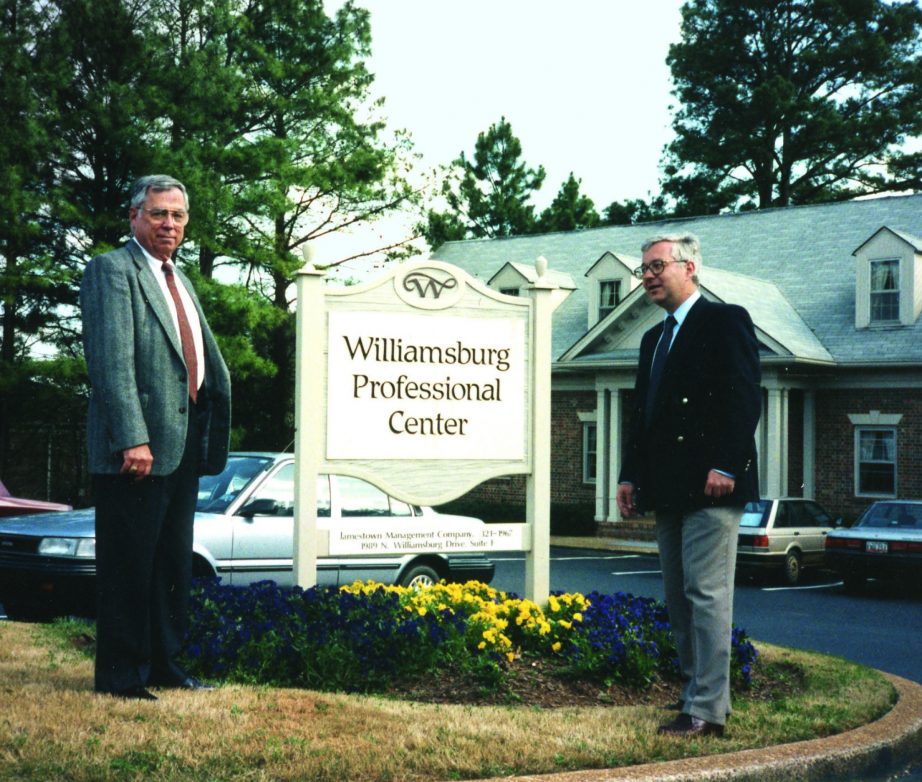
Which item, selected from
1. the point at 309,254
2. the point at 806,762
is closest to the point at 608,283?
the point at 309,254

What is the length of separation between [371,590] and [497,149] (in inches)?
2058

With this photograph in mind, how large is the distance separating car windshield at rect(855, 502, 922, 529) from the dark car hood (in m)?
11.8

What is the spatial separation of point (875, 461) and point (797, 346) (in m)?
2.95

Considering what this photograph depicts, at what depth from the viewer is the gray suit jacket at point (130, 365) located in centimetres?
532

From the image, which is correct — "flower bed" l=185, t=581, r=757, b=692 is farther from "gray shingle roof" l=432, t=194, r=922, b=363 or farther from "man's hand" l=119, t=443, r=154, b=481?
"gray shingle roof" l=432, t=194, r=922, b=363

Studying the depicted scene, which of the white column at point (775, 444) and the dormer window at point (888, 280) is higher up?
the dormer window at point (888, 280)

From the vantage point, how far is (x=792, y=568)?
19.2 metres

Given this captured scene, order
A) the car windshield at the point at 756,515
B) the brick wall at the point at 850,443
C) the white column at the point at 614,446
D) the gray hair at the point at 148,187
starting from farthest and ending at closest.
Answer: the white column at the point at 614,446, the brick wall at the point at 850,443, the car windshield at the point at 756,515, the gray hair at the point at 148,187

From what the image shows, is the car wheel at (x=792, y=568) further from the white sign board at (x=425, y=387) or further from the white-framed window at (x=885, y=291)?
the white sign board at (x=425, y=387)

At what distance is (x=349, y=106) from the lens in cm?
3181

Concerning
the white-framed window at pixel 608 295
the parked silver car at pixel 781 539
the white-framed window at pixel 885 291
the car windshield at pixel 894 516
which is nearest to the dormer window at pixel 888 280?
the white-framed window at pixel 885 291

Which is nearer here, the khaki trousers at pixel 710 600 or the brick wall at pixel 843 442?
the khaki trousers at pixel 710 600

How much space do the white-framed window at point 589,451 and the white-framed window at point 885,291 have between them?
725 centimetres

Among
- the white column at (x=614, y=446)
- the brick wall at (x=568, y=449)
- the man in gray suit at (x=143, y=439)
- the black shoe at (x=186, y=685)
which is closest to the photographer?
the man in gray suit at (x=143, y=439)
